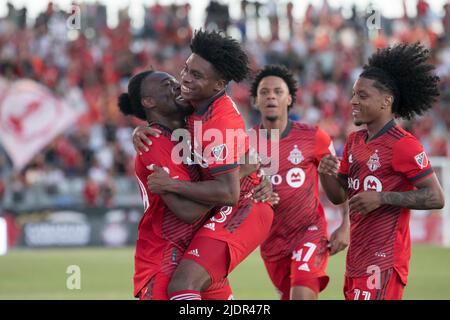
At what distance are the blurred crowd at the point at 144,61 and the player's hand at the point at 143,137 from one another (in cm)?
1669

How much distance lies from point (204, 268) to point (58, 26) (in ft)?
73.6

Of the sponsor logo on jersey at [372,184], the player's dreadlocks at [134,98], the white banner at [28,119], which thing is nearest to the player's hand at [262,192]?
the sponsor logo on jersey at [372,184]

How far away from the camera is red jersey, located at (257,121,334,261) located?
8.84m

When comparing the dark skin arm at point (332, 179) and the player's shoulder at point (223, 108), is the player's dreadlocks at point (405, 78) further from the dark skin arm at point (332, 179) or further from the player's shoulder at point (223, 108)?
the player's shoulder at point (223, 108)

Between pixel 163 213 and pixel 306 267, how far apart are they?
219 cm

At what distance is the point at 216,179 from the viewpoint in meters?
6.67

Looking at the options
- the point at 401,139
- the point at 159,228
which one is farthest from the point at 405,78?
the point at 159,228

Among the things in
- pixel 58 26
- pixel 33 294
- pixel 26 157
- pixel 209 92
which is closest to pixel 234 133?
pixel 209 92

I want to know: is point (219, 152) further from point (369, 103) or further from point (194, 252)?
point (369, 103)

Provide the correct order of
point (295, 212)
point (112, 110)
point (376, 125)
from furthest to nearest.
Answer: point (112, 110)
point (295, 212)
point (376, 125)

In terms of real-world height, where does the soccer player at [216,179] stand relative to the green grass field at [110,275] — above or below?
above

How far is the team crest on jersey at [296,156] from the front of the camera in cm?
901

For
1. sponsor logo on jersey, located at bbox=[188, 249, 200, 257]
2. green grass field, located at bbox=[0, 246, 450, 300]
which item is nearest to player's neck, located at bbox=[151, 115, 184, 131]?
sponsor logo on jersey, located at bbox=[188, 249, 200, 257]

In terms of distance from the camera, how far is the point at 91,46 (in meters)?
28.2
